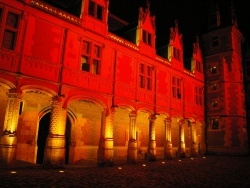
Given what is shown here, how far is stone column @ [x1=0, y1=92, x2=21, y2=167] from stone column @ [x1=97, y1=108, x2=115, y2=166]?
16.1 ft

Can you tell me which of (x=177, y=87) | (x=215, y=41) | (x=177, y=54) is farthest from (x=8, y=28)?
(x=215, y=41)

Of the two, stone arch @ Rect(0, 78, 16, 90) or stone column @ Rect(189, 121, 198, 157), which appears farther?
stone column @ Rect(189, 121, 198, 157)

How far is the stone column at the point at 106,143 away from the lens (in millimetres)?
13289

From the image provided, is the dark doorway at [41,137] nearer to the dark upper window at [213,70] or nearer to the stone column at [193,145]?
the stone column at [193,145]

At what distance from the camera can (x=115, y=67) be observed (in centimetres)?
1490

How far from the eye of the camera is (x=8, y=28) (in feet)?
34.9

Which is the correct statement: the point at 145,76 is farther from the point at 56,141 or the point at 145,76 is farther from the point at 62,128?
the point at 56,141

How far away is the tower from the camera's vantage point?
23.6 metres

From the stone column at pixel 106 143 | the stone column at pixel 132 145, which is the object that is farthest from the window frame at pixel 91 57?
the stone column at pixel 132 145

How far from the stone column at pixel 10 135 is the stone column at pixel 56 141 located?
163 cm

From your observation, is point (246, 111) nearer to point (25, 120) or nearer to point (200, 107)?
point (200, 107)

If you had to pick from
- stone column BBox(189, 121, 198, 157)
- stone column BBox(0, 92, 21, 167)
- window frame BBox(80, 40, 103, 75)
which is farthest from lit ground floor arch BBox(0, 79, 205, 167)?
stone column BBox(189, 121, 198, 157)

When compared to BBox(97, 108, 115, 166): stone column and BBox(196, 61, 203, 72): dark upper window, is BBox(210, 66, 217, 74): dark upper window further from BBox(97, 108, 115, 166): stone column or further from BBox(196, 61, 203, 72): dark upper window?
BBox(97, 108, 115, 166): stone column

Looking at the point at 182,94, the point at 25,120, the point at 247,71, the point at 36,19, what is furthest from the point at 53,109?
the point at 247,71
